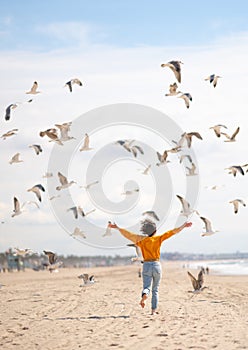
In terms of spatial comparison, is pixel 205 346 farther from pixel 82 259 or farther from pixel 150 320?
pixel 82 259

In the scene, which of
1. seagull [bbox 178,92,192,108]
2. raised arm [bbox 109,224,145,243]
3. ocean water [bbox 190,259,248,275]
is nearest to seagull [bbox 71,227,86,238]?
seagull [bbox 178,92,192,108]

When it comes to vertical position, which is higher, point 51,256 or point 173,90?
point 173,90

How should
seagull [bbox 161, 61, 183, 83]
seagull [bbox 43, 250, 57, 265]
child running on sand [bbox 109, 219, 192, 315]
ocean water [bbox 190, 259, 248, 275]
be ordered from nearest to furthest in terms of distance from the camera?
child running on sand [bbox 109, 219, 192, 315], seagull [bbox 43, 250, 57, 265], seagull [bbox 161, 61, 183, 83], ocean water [bbox 190, 259, 248, 275]

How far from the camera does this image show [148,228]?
39.4 ft

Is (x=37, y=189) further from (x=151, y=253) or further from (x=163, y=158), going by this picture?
(x=151, y=253)

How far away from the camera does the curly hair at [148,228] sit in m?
12.0

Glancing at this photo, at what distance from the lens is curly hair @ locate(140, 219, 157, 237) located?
39.4 feet

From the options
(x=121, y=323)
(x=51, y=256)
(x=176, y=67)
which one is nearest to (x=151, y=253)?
(x=121, y=323)

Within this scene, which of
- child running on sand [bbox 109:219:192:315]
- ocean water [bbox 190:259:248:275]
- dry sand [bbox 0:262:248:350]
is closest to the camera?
dry sand [bbox 0:262:248:350]

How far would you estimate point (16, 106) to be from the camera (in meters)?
21.6

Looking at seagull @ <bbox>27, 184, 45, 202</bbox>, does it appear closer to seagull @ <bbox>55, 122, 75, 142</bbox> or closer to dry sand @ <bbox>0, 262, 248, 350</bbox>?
seagull @ <bbox>55, 122, 75, 142</bbox>

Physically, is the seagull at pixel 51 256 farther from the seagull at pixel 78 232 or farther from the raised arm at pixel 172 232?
the raised arm at pixel 172 232

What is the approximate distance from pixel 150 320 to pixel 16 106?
468 inches

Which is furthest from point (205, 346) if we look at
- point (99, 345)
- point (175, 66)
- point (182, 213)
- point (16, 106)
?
point (16, 106)
